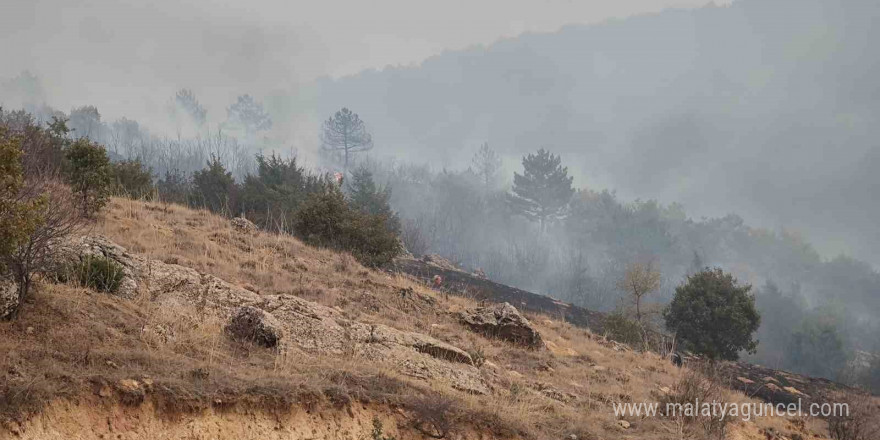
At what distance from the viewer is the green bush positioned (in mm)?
7680

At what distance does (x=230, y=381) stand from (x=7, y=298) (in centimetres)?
245

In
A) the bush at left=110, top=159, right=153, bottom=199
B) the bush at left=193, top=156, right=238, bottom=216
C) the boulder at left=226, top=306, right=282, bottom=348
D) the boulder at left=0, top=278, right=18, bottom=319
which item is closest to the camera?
the boulder at left=0, top=278, right=18, bottom=319

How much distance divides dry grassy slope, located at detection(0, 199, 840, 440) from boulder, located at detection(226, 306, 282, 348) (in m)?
0.23

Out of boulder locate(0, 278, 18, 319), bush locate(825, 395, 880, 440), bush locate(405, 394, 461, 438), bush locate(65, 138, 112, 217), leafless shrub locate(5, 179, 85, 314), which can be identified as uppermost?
bush locate(65, 138, 112, 217)

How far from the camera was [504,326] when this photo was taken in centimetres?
1395

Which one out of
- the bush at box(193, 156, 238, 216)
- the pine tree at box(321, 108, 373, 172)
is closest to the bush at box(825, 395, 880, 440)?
the bush at box(193, 156, 238, 216)

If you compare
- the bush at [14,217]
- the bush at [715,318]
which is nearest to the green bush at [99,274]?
the bush at [14,217]

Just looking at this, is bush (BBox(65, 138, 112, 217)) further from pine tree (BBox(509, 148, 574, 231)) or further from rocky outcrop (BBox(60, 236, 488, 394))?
pine tree (BBox(509, 148, 574, 231))

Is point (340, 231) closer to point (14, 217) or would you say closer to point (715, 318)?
point (14, 217)

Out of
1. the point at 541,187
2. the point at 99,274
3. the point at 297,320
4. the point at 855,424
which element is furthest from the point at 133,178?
the point at 541,187

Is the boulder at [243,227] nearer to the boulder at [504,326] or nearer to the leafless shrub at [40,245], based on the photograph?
the boulder at [504,326]

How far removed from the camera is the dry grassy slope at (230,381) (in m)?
5.20

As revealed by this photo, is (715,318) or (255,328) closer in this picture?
(255,328)

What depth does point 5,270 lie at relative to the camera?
5961 mm
